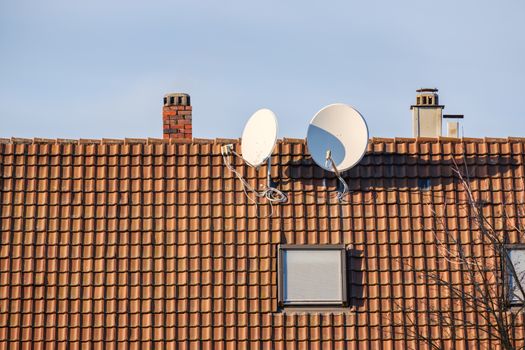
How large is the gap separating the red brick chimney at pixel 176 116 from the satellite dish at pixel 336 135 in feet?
9.01

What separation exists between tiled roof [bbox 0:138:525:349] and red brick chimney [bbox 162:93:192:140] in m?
0.88

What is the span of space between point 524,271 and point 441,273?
134 cm

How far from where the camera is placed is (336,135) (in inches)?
851

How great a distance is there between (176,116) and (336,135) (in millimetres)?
3273

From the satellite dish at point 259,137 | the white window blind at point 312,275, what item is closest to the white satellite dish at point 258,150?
the satellite dish at point 259,137

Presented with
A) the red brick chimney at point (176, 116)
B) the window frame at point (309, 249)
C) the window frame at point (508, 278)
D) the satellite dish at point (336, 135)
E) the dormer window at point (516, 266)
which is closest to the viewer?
the window frame at point (508, 278)

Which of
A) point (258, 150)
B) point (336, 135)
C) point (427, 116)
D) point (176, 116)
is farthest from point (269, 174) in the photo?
point (427, 116)

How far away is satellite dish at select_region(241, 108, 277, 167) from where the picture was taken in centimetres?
2125

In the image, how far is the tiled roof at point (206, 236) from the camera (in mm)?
20875

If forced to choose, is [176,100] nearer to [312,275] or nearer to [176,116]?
[176,116]

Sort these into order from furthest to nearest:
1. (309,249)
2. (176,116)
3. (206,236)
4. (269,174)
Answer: (176,116) → (269,174) → (206,236) → (309,249)

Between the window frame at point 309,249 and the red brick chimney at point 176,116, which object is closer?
the window frame at point 309,249

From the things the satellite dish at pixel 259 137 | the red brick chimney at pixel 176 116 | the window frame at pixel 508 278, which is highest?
the red brick chimney at pixel 176 116

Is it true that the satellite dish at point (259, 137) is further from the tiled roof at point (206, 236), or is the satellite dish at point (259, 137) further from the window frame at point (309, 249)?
the window frame at point (309, 249)
